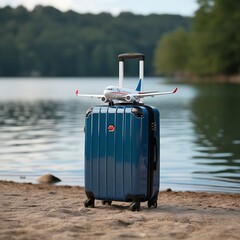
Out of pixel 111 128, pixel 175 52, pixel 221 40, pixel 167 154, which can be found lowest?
pixel 167 154

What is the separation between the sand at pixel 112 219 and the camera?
254 inches

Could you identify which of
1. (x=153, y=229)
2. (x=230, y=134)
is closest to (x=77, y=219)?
(x=153, y=229)

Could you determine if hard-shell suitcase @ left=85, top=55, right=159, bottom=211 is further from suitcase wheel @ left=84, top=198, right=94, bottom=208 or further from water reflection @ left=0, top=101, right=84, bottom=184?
water reflection @ left=0, top=101, right=84, bottom=184

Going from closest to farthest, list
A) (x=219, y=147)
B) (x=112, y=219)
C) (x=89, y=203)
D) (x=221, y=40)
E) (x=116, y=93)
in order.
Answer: (x=112, y=219) < (x=116, y=93) < (x=89, y=203) < (x=219, y=147) < (x=221, y=40)

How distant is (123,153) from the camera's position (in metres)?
7.79

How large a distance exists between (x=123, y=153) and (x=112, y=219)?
0.92 meters

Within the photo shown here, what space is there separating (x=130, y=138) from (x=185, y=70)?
488ft

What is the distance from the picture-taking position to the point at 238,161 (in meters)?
16.0

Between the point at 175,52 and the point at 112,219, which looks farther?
the point at 175,52

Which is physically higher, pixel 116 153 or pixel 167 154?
pixel 116 153

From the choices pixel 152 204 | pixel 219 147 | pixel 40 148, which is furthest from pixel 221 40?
pixel 152 204

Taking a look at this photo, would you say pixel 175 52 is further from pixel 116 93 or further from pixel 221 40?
pixel 116 93

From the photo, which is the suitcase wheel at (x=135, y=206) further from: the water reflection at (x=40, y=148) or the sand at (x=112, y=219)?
Result: the water reflection at (x=40, y=148)

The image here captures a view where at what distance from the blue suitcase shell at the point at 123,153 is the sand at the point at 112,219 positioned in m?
0.25
